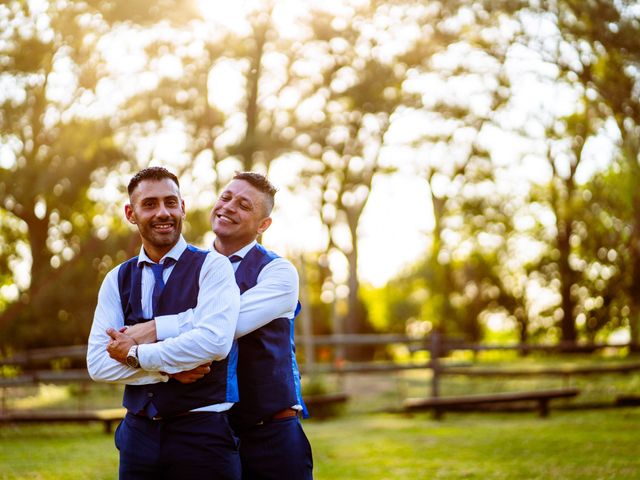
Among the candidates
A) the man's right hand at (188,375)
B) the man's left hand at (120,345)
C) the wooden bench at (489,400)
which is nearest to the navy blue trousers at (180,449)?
the man's right hand at (188,375)

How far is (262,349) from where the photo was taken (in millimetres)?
3672

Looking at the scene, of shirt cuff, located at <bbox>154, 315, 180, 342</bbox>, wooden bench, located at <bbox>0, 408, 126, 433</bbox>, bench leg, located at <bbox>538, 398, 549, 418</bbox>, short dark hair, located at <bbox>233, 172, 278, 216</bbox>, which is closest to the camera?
shirt cuff, located at <bbox>154, 315, 180, 342</bbox>

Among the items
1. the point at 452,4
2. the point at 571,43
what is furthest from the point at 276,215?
the point at 571,43

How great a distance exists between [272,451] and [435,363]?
42.0 feet

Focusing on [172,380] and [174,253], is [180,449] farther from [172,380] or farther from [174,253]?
[174,253]

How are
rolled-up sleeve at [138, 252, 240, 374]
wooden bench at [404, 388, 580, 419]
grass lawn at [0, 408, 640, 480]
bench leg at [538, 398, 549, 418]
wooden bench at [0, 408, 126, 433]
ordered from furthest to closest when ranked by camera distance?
bench leg at [538, 398, 549, 418]
wooden bench at [404, 388, 580, 419]
wooden bench at [0, 408, 126, 433]
grass lawn at [0, 408, 640, 480]
rolled-up sleeve at [138, 252, 240, 374]

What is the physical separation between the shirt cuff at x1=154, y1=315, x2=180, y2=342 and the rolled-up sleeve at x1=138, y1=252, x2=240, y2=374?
55mm

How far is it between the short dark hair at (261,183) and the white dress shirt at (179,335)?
576 millimetres

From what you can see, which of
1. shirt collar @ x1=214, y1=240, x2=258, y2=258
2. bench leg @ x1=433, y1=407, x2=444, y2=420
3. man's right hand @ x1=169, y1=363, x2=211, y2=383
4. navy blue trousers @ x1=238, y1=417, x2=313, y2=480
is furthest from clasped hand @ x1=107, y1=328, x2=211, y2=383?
bench leg @ x1=433, y1=407, x2=444, y2=420

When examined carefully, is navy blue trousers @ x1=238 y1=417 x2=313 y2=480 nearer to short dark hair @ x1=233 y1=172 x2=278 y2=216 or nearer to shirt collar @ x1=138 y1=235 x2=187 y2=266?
shirt collar @ x1=138 y1=235 x2=187 y2=266

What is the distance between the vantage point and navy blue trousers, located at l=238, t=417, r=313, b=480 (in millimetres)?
3713

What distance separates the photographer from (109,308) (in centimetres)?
355

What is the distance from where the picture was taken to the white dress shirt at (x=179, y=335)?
3250 millimetres

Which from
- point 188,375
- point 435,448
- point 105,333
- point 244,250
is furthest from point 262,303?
point 435,448
